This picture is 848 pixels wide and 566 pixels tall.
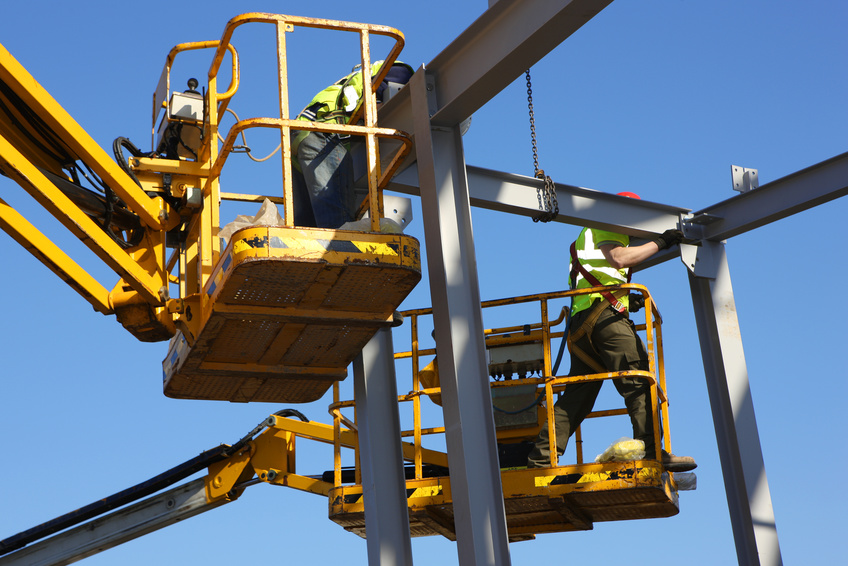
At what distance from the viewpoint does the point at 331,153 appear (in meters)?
8.37

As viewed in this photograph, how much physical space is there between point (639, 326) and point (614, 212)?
116 cm

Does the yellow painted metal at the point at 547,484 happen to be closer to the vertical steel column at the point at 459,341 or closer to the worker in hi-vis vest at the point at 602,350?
the worker in hi-vis vest at the point at 602,350

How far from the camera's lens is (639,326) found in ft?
32.3

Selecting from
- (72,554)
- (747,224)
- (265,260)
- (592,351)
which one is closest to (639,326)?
(592,351)

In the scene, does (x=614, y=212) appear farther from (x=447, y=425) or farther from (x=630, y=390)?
(x=447, y=425)

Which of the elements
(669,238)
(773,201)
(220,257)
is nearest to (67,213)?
(220,257)

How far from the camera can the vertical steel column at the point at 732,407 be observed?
9812 mm

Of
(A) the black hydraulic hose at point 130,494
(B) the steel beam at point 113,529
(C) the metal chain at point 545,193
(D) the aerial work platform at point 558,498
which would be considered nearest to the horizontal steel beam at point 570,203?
(C) the metal chain at point 545,193

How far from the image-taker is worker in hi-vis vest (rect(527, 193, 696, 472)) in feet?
29.6

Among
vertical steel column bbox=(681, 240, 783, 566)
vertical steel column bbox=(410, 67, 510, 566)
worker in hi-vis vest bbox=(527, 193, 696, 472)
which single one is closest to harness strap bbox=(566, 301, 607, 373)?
worker in hi-vis vest bbox=(527, 193, 696, 472)

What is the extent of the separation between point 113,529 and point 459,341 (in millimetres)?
6708

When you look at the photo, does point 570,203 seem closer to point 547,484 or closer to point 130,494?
point 547,484

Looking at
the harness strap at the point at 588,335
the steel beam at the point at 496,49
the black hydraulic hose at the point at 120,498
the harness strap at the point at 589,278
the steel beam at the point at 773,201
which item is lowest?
the black hydraulic hose at the point at 120,498

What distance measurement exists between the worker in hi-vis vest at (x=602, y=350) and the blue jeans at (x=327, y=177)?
7.81ft
